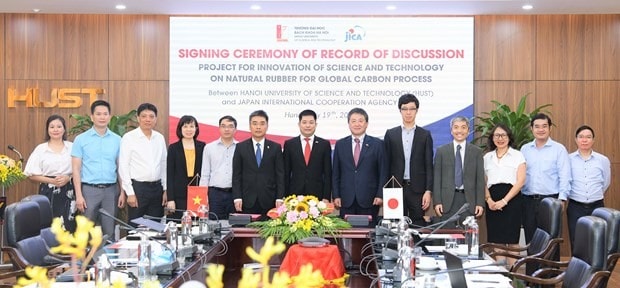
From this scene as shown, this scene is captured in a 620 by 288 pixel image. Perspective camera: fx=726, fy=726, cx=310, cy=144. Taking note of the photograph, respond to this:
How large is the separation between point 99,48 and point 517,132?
4.89 meters

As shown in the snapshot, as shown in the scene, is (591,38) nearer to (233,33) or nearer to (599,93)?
(599,93)

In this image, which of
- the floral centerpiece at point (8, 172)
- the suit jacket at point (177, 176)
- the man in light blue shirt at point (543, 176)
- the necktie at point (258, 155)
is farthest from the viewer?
the floral centerpiece at point (8, 172)

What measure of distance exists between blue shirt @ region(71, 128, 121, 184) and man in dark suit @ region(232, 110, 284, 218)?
1.16 meters

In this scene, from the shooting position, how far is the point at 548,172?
6.74 metres

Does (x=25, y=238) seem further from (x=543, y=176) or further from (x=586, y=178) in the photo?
(x=586, y=178)

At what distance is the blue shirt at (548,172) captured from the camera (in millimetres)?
6715

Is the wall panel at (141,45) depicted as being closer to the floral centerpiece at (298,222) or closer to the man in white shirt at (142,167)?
the man in white shirt at (142,167)

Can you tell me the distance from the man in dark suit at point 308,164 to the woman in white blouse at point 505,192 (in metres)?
1.48

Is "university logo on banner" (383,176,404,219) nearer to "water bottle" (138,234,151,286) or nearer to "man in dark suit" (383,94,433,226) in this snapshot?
"man in dark suit" (383,94,433,226)

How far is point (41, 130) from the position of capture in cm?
859

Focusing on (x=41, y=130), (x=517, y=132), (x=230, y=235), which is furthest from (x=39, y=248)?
(x=517, y=132)

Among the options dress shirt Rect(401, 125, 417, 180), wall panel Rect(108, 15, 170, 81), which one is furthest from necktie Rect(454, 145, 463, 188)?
wall panel Rect(108, 15, 170, 81)

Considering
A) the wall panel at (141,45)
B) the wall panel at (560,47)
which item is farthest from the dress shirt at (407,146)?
the wall panel at (141,45)

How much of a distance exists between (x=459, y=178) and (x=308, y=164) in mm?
1329
